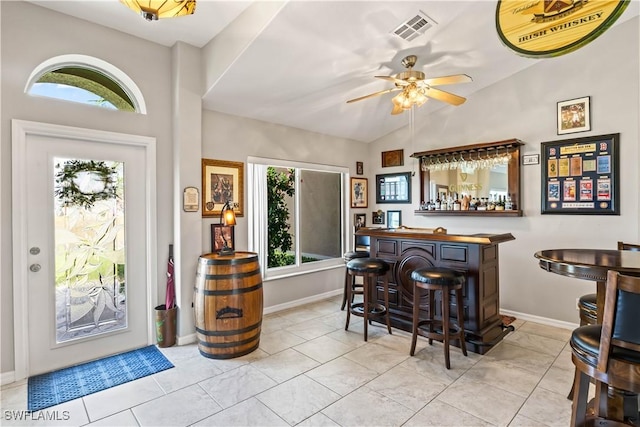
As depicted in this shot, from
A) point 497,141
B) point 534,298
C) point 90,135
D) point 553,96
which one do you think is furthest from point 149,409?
point 553,96

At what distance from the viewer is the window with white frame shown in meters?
4.30

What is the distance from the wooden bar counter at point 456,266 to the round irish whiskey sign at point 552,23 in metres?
1.79

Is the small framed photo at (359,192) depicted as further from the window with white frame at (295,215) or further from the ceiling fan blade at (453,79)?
the ceiling fan blade at (453,79)

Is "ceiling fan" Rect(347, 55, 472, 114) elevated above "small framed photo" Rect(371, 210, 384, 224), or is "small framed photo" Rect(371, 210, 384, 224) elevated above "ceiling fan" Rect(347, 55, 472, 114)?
"ceiling fan" Rect(347, 55, 472, 114)

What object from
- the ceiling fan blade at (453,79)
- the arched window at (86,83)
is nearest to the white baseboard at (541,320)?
the ceiling fan blade at (453,79)

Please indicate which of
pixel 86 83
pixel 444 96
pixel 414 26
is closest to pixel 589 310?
pixel 444 96

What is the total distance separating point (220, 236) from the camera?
3840 millimetres

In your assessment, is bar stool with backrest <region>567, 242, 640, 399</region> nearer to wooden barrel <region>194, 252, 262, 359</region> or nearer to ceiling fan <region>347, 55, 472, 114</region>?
ceiling fan <region>347, 55, 472, 114</region>

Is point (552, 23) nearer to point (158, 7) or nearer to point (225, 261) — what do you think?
point (158, 7)

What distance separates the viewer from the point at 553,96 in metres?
3.88

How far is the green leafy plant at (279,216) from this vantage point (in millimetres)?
4520

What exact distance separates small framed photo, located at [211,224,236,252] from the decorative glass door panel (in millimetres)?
902

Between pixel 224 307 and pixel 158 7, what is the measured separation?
7.63ft

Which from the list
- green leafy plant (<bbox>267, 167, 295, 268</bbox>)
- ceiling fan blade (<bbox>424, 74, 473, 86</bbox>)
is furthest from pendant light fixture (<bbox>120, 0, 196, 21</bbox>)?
green leafy plant (<bbox>267, 167, 295, 268</bbox>)
